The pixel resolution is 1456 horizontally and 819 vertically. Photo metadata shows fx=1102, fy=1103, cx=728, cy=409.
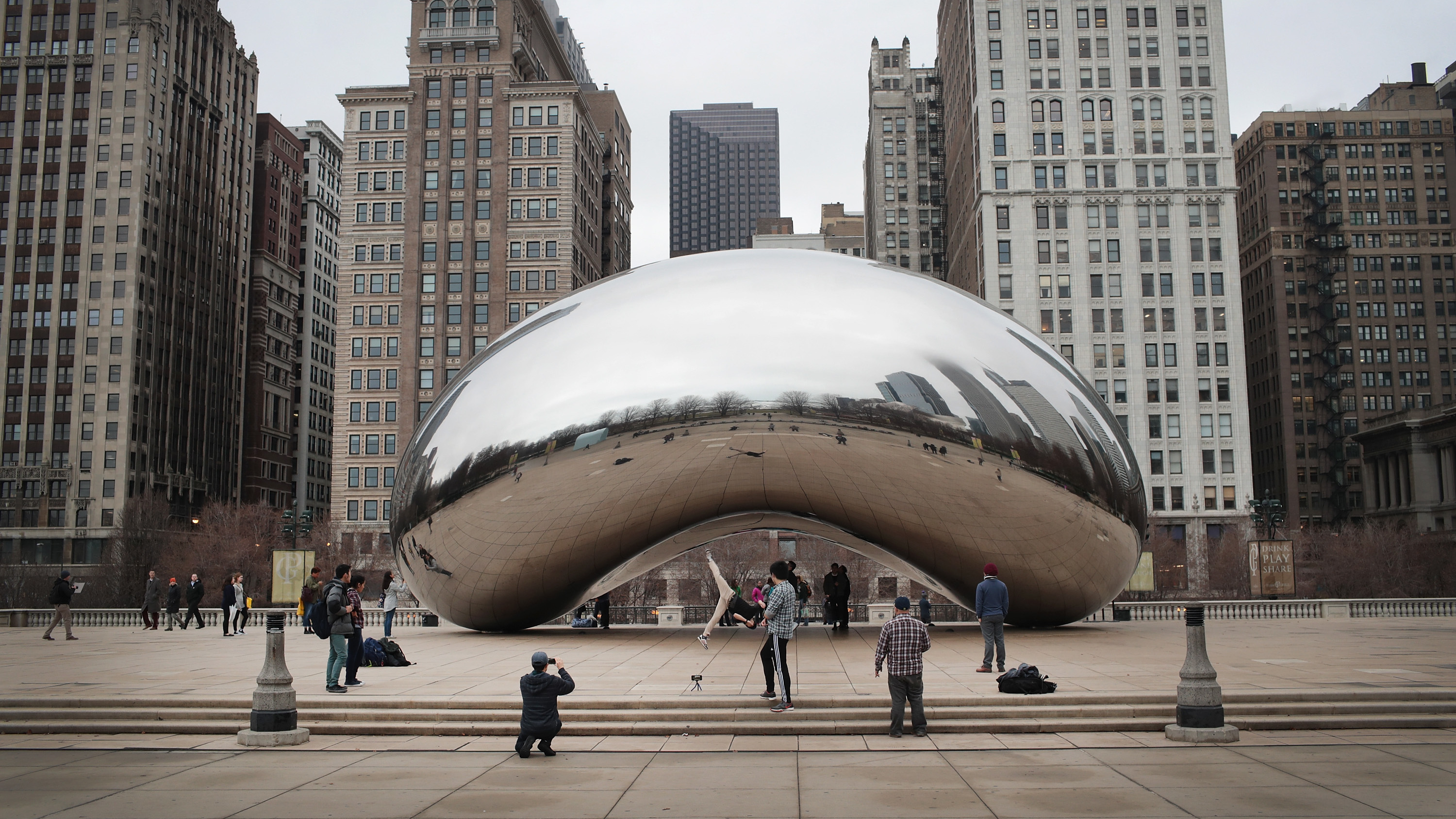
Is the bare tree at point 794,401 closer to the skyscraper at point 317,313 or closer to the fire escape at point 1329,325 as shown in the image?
the fire escape at point 1329,325

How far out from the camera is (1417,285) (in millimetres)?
113375

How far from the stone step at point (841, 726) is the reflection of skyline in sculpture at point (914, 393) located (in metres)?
→ 5.32

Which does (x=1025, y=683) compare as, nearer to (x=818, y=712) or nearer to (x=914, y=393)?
(x=818, y=712)

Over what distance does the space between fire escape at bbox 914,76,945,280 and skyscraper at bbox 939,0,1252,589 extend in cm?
2603

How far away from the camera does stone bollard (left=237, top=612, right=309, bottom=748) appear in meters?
10.4

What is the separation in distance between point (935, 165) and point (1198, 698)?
117389mm

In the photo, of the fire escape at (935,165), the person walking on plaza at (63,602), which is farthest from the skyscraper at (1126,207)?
the person walking on plaza at (63,602)

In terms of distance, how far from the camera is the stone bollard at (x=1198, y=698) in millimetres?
10148

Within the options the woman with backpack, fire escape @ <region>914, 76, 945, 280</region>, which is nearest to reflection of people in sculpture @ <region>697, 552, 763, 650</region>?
the woman with backpack

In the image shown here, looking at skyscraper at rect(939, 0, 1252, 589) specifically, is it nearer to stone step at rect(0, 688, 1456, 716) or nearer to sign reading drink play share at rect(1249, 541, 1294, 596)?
sign reading drink play share at rect(1249, 541, 1294, 596)

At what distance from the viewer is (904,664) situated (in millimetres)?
10250

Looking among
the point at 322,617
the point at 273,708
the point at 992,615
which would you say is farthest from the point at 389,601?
the point at 992,615

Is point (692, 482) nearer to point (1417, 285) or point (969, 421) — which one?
point (969, 421)

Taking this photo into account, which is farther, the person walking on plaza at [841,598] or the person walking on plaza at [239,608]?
the person walking on plaza at [239,608]
